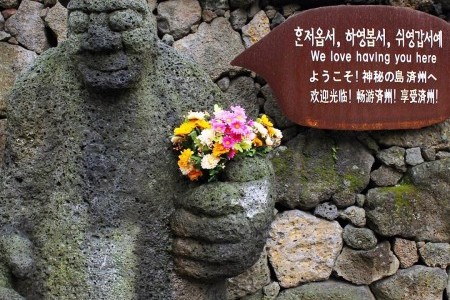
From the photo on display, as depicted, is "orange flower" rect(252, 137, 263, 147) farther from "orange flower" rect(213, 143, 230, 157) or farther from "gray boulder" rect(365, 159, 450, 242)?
"gray boulder" rect(365, 159, 450, 242)

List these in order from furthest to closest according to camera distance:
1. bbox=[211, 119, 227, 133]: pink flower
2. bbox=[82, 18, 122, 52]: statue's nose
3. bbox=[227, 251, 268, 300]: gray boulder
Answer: bbox=[227, 251, 268, 300]: gray boulder < bbox=[211, 119, 227, 133]: pink flower < bbox=[82, 18, 122, 52]: statue's nose

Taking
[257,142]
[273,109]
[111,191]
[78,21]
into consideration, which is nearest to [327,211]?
[273,109]

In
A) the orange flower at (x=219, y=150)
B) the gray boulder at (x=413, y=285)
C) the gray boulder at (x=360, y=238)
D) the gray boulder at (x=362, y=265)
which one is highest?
the orange flower at (x=219, y=150)

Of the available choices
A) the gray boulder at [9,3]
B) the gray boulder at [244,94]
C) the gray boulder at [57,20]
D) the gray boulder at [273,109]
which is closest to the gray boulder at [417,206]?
the gray boulder at [273,109]

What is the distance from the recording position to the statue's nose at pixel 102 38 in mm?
2006

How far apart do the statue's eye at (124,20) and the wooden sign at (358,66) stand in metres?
0.98

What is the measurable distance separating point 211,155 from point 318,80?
43.1 inches

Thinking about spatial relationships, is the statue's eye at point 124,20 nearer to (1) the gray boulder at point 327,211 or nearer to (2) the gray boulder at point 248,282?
(2) the gray boulder at point 248,282

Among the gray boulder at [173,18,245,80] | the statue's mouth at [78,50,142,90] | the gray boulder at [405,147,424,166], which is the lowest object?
the gray boulder at [405,147,424,166]

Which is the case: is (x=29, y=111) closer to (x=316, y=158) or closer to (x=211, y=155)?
(x=211, y=155)

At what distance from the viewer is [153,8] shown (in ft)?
10.1

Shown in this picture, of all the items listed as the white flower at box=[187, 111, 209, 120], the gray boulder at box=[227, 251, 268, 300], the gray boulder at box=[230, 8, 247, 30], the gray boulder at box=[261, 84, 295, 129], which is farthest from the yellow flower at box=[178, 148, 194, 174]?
the gray boulder at box=[230, 8, 247, 30]

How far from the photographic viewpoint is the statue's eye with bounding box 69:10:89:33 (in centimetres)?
205

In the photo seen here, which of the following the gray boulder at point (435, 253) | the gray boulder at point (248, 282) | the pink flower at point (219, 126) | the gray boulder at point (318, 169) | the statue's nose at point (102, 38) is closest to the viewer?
the statue's nose at point (102, 38)
